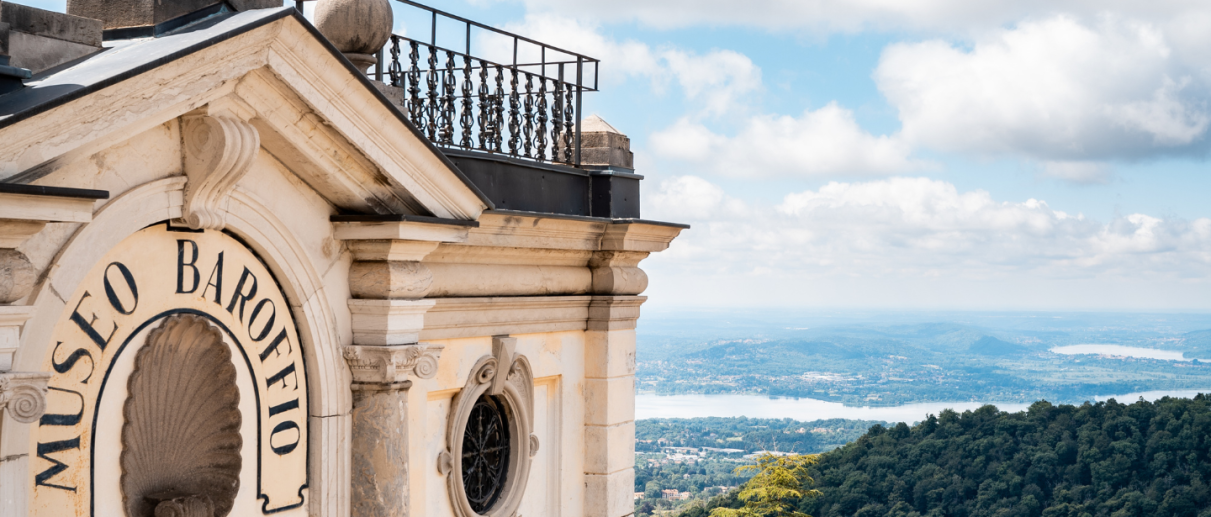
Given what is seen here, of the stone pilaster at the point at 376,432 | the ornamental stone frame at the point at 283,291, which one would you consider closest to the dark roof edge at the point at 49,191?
the ornamental stone frame at the point at 283,291

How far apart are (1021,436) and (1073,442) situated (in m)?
2.94

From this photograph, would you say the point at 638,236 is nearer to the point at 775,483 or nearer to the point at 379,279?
the point at 379,279

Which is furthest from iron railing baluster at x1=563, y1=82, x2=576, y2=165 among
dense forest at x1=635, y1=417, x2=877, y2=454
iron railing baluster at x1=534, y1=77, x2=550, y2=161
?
dense forest at x1=635, y1=417, x2=877, y2=454

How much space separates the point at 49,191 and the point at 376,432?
9.55 feet

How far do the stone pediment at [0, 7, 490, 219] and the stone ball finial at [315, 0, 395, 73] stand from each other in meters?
1.25

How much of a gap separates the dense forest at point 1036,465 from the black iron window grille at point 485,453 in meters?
56.2

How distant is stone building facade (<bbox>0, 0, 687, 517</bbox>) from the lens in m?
5.33

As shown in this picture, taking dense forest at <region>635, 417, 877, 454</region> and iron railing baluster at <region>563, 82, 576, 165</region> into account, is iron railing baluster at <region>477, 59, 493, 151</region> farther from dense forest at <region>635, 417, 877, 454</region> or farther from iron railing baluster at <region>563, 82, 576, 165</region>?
dense forest at <region>635, 417, 877, 454</region>

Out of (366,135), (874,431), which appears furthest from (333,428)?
(874,431)

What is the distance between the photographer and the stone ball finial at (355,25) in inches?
314

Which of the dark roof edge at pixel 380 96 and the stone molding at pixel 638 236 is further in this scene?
the stone molding at pixel 638 236

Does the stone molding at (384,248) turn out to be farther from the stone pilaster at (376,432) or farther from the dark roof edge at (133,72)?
the dark roof edge at (133,72)

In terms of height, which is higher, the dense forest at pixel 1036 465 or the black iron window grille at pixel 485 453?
the black iron window grille at pixel 485 453

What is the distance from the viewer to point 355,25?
7.98 m
